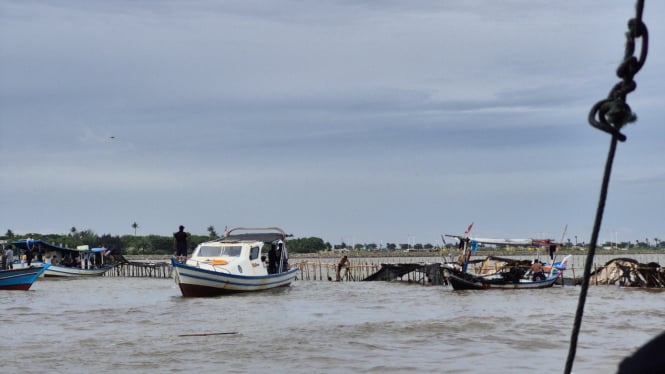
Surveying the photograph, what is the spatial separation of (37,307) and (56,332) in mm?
8704

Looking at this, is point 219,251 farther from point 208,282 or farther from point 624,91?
point 624,91

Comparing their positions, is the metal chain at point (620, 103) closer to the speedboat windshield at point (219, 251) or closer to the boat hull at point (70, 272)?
the speedboat windshield at point (219, 251)

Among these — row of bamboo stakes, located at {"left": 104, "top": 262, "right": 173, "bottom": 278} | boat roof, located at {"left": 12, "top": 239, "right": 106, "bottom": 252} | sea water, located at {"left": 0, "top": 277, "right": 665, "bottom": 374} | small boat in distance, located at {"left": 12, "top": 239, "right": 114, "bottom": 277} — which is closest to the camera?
sea water, located at {"left": 0, "top": 277, "right": 665, "bottom": 374}

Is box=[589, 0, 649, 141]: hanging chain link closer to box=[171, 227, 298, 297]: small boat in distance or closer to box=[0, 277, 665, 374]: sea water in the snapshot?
box=[0, 277, 665, 374]: sea water

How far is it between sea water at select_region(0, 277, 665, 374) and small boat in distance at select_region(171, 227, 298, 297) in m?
0.67

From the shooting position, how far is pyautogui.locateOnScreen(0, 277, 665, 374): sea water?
14.7 metres

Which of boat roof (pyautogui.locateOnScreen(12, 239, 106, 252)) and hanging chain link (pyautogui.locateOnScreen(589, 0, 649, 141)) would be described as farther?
boat roof (pyautogui.locateOnScreen(12, 239, 106, 252))

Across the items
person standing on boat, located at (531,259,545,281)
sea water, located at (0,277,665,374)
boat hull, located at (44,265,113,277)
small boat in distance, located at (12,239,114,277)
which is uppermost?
small boat in distance, located at (12,239,114,277)

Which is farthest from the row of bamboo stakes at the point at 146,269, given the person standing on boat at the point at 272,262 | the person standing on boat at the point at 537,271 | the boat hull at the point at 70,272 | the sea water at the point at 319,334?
the person standing on boat at the point at 537,271

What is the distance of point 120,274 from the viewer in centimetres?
7100

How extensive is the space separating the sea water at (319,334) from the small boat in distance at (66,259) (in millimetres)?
19998

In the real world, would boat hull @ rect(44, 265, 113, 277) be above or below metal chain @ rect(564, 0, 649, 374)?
below

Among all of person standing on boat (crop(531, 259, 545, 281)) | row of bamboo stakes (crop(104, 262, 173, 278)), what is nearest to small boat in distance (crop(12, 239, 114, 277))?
row of bamboo stakes (crop(104, 262, 173, 278))

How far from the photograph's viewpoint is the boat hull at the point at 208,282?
1231 inches
